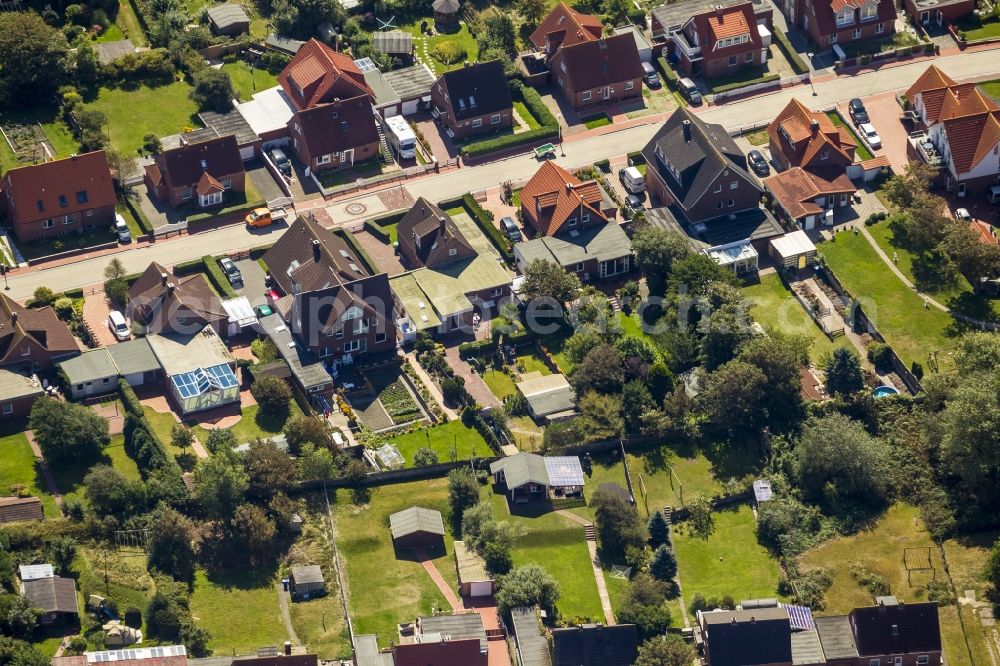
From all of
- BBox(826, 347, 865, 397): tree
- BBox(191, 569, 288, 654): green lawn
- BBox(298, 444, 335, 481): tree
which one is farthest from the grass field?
BBox(191, 569, 288, 654): green lawn

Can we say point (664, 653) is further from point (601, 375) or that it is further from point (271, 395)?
point (271, 395)

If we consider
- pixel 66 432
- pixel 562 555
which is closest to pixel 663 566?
pixel 562 555

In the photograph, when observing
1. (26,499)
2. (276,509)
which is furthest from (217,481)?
(26,499)

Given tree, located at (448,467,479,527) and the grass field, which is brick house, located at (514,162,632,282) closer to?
tree, located at (448,467,479,527)

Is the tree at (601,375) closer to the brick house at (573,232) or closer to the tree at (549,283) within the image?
the tree at (549,283)

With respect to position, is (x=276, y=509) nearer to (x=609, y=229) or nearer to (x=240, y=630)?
(x=240, y=630)
